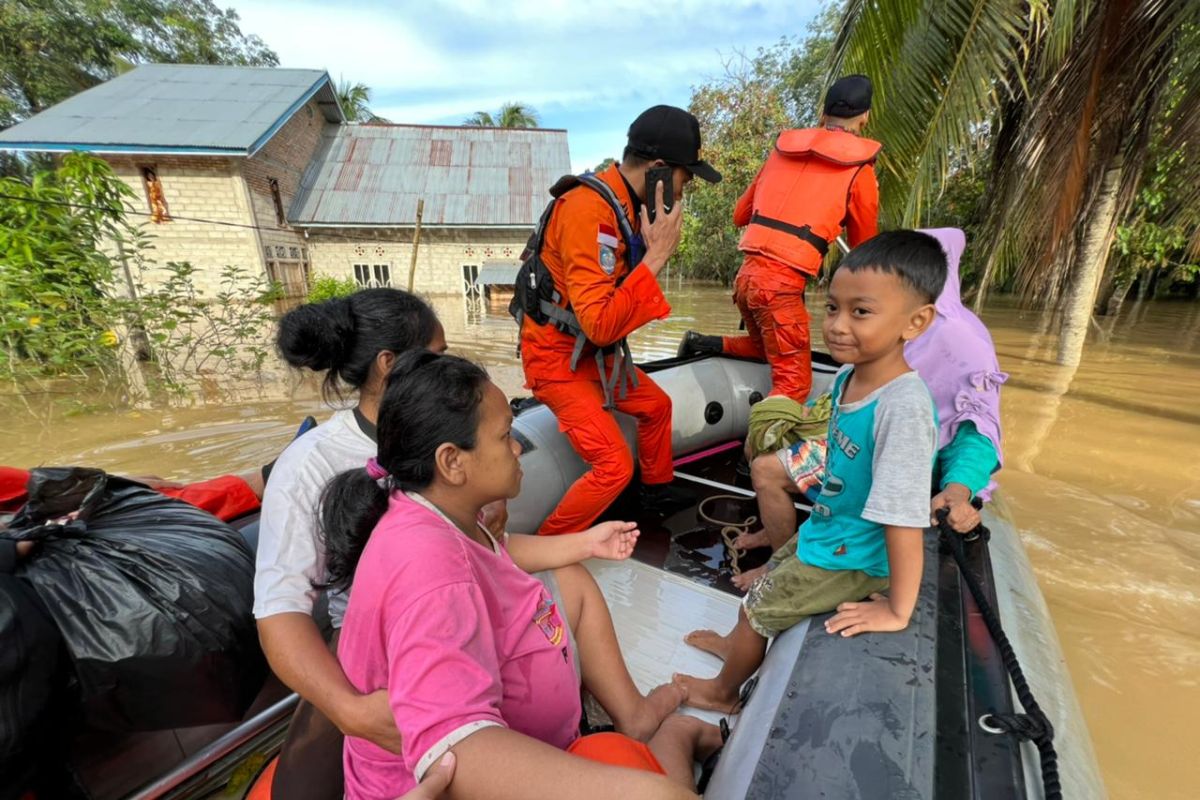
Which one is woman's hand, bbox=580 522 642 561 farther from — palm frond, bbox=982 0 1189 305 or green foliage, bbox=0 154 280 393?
green foliage, bbox=0 154 280 393

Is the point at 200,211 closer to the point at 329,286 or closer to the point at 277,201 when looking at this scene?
the point at 277,201

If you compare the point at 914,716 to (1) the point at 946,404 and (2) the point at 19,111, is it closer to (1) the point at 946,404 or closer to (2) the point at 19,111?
(1) the point at 946,404

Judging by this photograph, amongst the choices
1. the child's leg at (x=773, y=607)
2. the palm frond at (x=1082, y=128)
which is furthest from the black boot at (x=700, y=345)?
the palm frond at (x=1082, y=128)

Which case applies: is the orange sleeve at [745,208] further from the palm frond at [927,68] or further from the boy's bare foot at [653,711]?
Answer: the boy's bare foot at [653,711]

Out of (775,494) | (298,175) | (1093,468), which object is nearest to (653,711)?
(775,494)

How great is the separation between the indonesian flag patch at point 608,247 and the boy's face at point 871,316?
879 mm

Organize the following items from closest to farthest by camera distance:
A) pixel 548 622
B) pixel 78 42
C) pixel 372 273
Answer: pixel 548 622 → pixel 372 273 → pixel 78 42

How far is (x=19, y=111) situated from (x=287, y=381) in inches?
685

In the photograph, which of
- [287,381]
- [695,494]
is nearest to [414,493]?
[695,494]

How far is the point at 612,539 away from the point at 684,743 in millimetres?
487

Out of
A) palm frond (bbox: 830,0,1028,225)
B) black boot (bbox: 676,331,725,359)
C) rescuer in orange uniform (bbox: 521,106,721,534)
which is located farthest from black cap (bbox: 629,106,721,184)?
palm frond (bbox: 830,0,1028,225)

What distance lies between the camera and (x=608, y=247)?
6.13 ft

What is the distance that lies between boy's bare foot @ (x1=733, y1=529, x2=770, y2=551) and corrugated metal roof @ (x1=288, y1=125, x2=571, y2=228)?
12055 millimetres

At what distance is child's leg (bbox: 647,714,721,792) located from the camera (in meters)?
1.16
